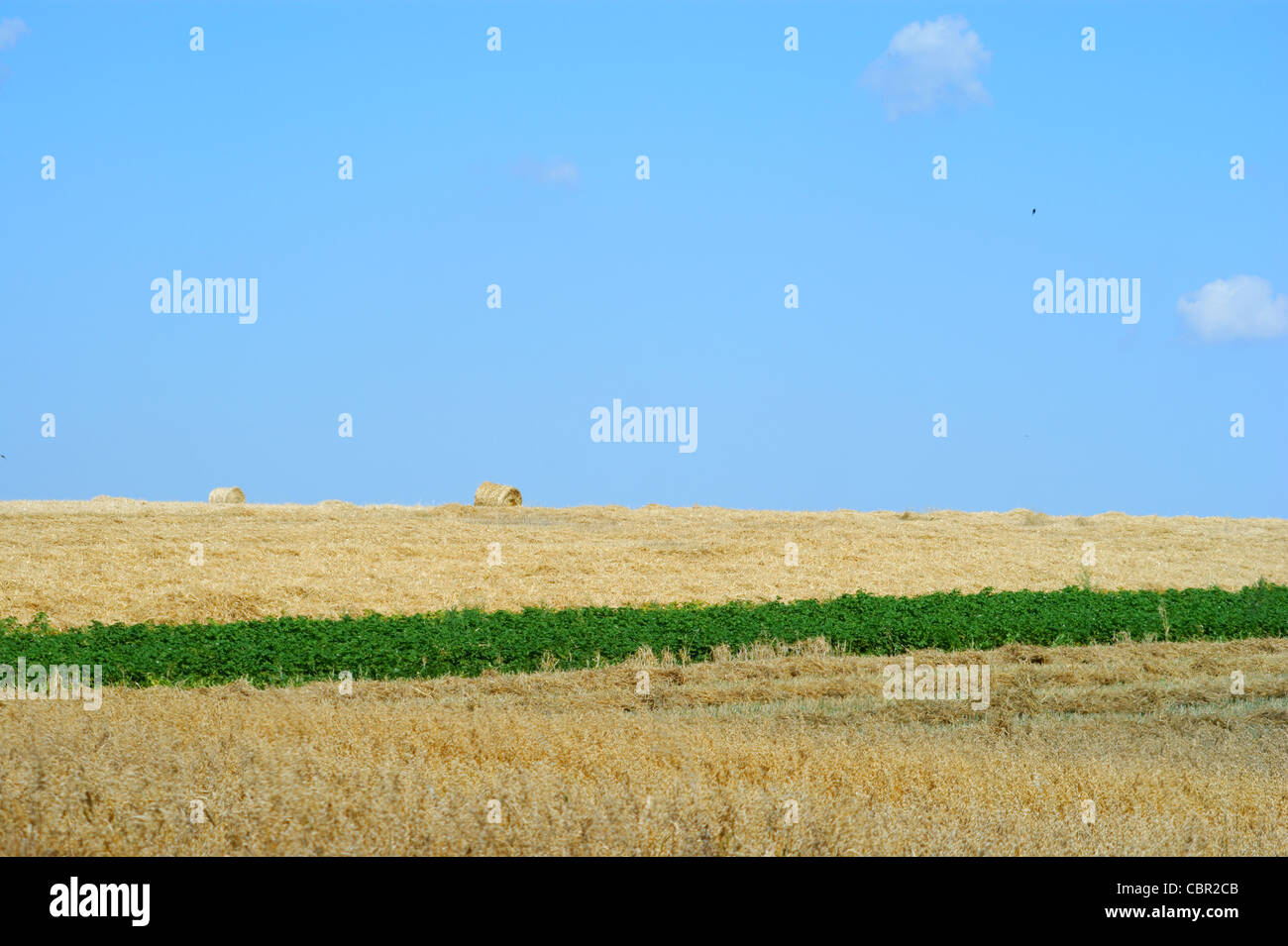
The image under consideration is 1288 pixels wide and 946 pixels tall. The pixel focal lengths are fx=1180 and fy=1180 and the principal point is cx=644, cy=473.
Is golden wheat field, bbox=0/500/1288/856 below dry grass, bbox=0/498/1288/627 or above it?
below

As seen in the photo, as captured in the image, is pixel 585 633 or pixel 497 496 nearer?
pixel 585 633

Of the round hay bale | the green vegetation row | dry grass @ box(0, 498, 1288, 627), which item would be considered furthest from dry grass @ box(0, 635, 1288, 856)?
the round hay bale

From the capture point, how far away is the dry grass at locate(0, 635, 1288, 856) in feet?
20.3

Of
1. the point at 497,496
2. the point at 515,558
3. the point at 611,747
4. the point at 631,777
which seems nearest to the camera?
the point at 631,777

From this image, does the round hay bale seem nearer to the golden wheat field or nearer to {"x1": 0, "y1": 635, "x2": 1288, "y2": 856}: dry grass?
the golden wheat field

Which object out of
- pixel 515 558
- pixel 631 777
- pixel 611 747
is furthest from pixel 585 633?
pixel 515 558

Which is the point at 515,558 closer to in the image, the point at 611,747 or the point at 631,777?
the point at 611,747

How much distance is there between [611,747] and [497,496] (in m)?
39.2

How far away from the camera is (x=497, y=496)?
47.7m


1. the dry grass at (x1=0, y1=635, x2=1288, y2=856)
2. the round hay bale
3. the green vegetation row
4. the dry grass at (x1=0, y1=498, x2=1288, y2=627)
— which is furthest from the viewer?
the round hay bale

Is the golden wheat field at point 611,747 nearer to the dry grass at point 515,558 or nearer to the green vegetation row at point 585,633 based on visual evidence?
the dry grass at point 515,558

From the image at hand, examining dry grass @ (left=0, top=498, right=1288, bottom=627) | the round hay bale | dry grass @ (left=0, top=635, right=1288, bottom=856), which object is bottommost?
dry grass @ (left=0, top=635, right=1288, bottom=856)

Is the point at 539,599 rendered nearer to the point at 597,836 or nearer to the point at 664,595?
the point at 664,595

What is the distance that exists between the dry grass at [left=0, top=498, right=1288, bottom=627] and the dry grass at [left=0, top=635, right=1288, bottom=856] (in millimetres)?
10824
